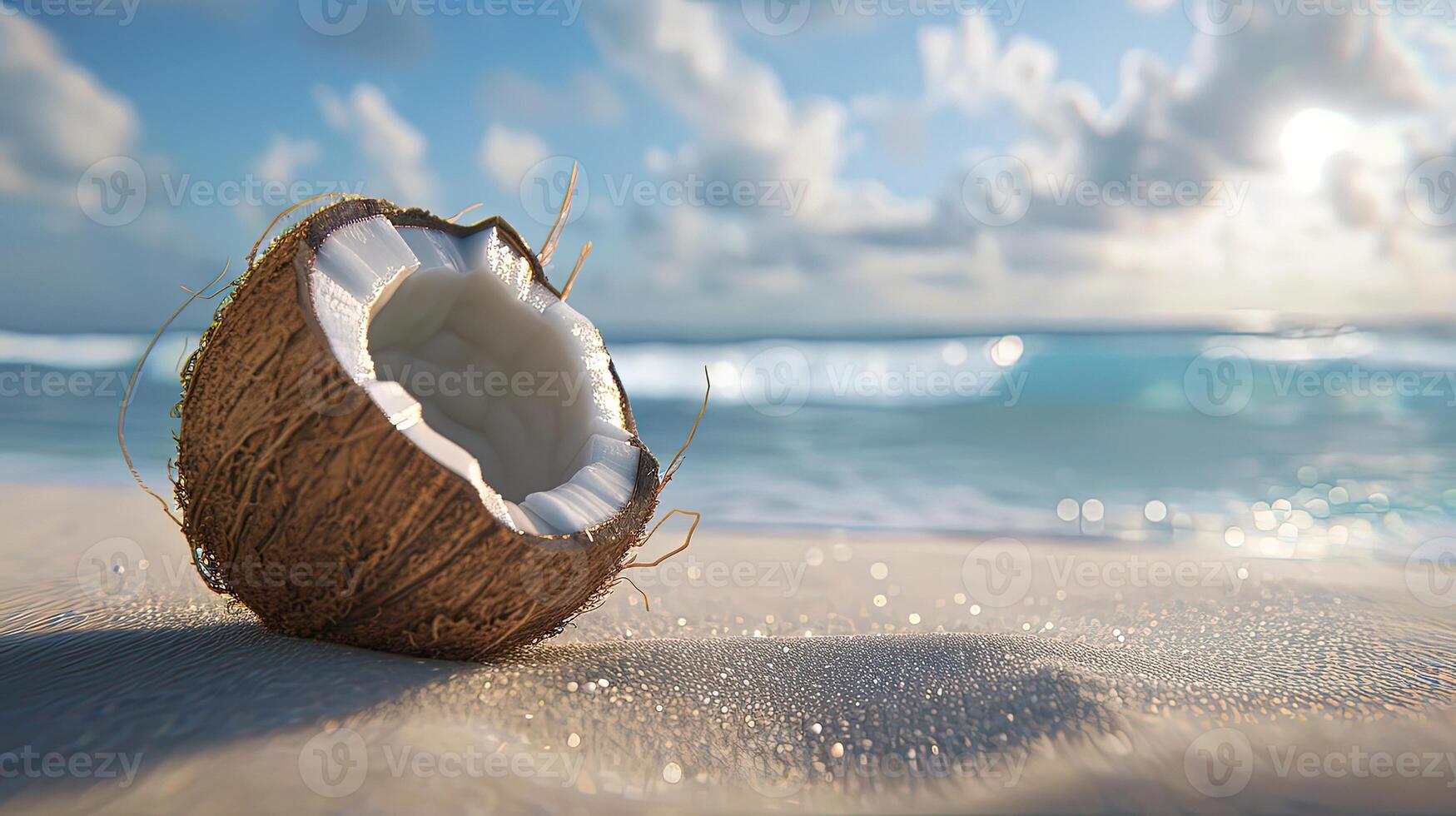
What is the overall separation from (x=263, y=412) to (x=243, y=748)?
0.67m

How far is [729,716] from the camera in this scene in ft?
6.79

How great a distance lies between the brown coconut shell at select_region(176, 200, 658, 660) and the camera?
1.73 metres

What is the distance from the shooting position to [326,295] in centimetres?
182

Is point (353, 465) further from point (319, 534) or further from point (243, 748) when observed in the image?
point (243, 748)

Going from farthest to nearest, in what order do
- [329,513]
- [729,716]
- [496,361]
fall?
[496,361] < [729,716] < [329,513]

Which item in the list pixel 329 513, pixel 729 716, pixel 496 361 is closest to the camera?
pixel 329 513

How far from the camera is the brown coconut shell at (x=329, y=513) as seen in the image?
1727 millimetres

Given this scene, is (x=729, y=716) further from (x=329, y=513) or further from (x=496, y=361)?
(x=496, y=361)

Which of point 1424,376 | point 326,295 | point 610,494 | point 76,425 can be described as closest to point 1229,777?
point 610,494

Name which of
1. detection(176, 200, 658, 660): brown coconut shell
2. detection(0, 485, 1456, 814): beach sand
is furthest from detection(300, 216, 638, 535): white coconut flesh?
detection(0, 485, 1456, 814): beach sand

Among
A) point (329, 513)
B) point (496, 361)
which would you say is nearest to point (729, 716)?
point (329, 513)

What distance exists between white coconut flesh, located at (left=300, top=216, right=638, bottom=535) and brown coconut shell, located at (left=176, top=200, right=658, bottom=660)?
0.09 metres

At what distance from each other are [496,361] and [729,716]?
1.30m

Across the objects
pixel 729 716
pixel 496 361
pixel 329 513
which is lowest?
pixel 729 716
